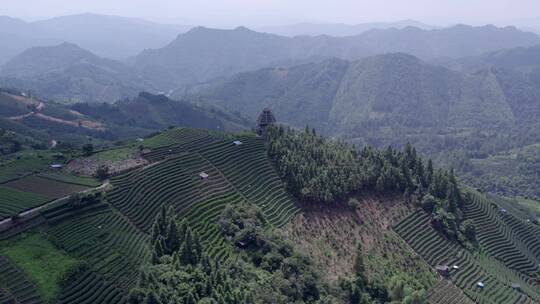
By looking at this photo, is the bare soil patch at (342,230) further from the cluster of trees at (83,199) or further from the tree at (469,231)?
the cluster of trees at (83,199)

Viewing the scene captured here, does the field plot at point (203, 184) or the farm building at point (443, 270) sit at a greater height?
the field plot at point (203, 184)

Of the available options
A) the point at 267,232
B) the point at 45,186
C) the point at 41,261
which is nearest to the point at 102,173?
the point at 45,186

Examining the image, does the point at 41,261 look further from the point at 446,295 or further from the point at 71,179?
the point at 446,295

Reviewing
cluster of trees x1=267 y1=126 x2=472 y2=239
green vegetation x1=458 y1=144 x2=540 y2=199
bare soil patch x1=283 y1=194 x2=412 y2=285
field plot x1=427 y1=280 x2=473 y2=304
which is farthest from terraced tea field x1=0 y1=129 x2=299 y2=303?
green vegetation x1=458 y1=144 x2=540 y2=199

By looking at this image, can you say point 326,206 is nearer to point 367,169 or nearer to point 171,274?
point 367,169

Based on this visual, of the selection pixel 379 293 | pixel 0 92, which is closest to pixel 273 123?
pixel 379 293

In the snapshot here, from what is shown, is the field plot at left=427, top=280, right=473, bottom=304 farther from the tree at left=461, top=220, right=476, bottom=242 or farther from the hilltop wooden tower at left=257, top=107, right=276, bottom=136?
the hilltop wooden tower at left=257, top=107, right=276, bottom=136

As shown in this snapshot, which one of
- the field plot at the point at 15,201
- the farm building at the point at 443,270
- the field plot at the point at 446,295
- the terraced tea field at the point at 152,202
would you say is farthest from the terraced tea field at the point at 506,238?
the field plot at the point at 15,201
